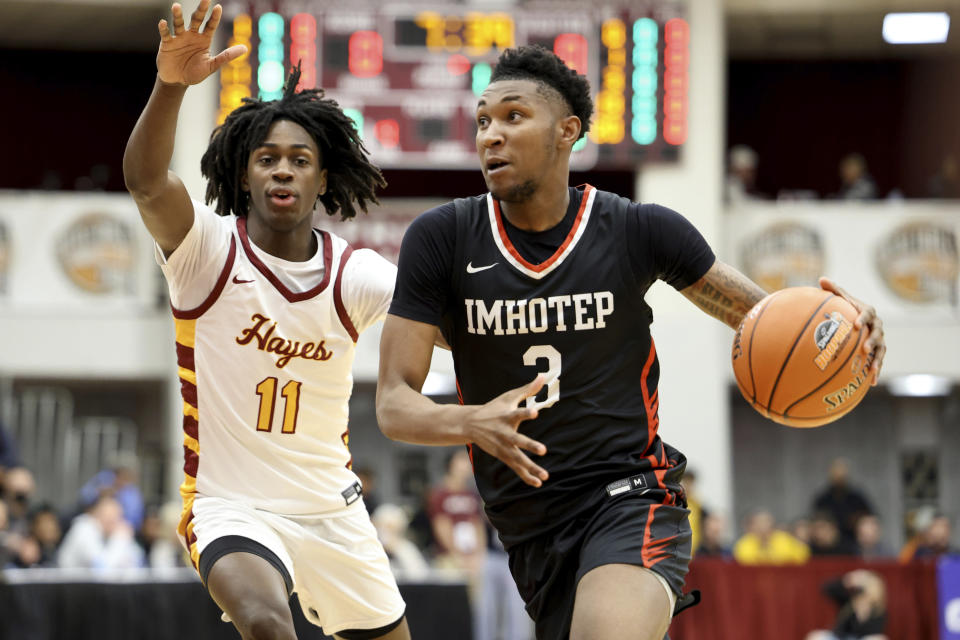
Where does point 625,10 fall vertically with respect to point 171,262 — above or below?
above

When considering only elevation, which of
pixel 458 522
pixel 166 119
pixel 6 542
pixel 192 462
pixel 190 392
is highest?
pixel 166 119

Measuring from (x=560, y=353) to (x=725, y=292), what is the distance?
626 millimetres

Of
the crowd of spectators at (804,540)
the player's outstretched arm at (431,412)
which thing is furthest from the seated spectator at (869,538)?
the player's outstretched arm at (431,412)

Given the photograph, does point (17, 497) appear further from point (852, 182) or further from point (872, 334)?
point (852, 182)

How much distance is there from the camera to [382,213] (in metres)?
16.2

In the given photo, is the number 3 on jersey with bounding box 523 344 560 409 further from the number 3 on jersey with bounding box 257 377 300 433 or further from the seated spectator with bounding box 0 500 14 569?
the seated spectator with bounding box 0 500 14 569

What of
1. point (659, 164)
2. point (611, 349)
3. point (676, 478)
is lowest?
point (676, 478)

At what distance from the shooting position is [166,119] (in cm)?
490

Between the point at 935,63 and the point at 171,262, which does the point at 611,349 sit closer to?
the point at 171,262

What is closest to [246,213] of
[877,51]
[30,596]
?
[30,596]

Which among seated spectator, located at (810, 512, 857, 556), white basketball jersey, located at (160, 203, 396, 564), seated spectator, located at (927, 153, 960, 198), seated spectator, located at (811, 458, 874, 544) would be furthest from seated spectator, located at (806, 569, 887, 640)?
seated spectator, located at (927, 153, 960, 198)

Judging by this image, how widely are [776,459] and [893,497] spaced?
164cm

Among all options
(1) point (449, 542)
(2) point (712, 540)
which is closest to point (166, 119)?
(1) point (449, 542)

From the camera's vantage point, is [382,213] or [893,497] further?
[893,497]
